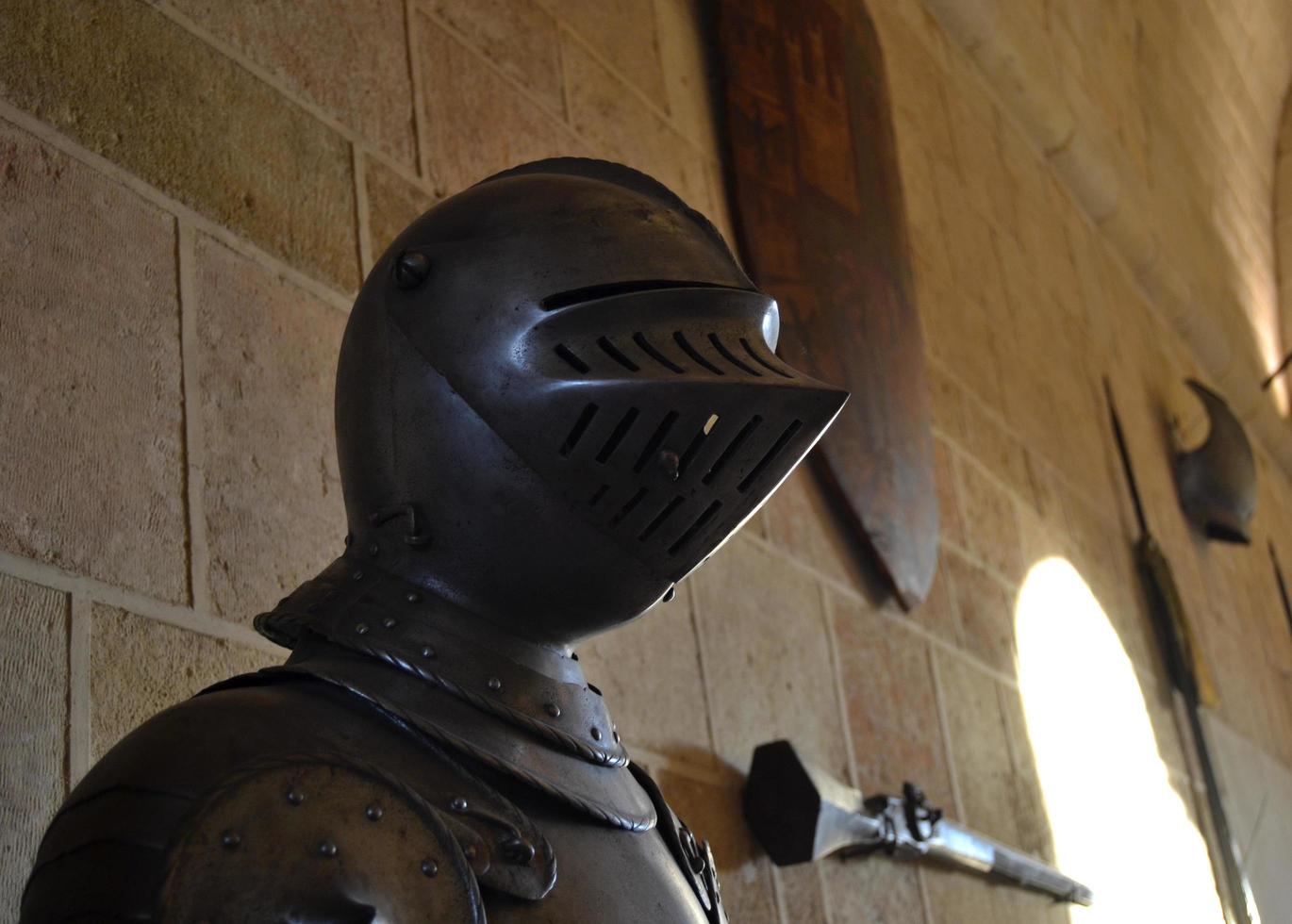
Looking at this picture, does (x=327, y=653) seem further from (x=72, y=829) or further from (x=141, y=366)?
(x=141, y=366)

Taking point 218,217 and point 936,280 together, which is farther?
point 936,280

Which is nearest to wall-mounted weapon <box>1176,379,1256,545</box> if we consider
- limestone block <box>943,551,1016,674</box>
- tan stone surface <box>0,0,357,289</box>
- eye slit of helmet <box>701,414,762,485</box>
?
limestone block <box>943,551,1016,674</box>

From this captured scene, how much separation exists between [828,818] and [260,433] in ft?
3.33

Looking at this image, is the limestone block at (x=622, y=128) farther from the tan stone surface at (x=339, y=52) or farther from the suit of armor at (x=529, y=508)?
the suit of armor at (x=529, y=508)

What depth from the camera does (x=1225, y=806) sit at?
4441 millimetres

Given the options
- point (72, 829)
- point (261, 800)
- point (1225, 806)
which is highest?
point (1225, 806)

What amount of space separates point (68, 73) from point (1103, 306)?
4.36 meters

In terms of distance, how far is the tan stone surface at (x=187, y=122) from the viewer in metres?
1.51

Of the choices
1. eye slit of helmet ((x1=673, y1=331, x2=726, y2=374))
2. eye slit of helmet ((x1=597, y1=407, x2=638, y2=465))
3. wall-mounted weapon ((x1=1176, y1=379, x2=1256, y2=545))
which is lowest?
eye slit of helmet ((x1=597, y1=407, x2=638, y2=465))

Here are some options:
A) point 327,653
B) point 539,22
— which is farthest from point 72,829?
point 539,22

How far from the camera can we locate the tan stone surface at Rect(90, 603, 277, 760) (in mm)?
1341

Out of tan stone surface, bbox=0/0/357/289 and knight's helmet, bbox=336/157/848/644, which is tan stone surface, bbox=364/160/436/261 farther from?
knight's helmet, bbox=336/157/848/644

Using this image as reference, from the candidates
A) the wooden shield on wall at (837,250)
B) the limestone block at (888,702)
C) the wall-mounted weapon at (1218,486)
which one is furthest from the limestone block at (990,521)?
the wall-mounted weapon at (1218,486)

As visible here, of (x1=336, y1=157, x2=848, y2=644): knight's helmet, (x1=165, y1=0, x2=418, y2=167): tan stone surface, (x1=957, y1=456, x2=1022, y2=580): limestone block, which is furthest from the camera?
(x1=957, y1=456, x2=1022, y2=580): limestone block
